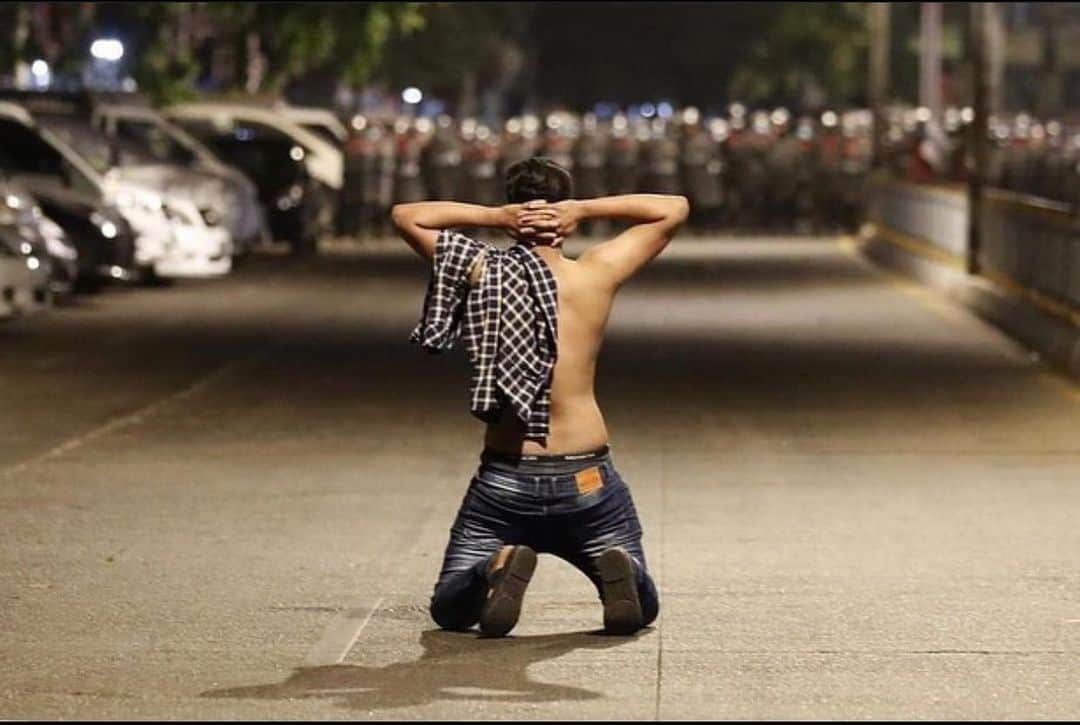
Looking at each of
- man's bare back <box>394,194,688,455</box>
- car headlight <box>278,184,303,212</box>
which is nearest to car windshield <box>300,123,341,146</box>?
car headlight <box>278,184,303,212</box>

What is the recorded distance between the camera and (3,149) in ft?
104

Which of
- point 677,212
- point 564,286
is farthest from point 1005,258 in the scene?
point 564,286

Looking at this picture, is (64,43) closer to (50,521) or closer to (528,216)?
(50,521)

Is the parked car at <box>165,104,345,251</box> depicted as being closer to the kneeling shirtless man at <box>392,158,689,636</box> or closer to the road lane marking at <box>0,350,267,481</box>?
the road lane marking at <box>0,350,267,481</box>

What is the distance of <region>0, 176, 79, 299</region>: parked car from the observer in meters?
26.9

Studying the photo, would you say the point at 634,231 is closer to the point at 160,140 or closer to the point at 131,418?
the point at 131,418

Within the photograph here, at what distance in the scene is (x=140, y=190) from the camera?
110ft

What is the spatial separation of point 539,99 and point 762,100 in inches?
297

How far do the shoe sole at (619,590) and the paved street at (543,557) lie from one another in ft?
0.32

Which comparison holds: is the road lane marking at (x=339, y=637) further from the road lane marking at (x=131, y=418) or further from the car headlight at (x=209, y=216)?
the car headlight at (x=209, y=216)

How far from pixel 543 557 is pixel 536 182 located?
3026 mm

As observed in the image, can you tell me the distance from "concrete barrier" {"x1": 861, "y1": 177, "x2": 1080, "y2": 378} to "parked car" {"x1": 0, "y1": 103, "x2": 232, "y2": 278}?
7980mm

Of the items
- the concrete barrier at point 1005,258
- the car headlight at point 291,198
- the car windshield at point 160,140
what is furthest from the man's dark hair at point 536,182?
the car headlight at point 291,198

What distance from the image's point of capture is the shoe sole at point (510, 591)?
9.76 m
